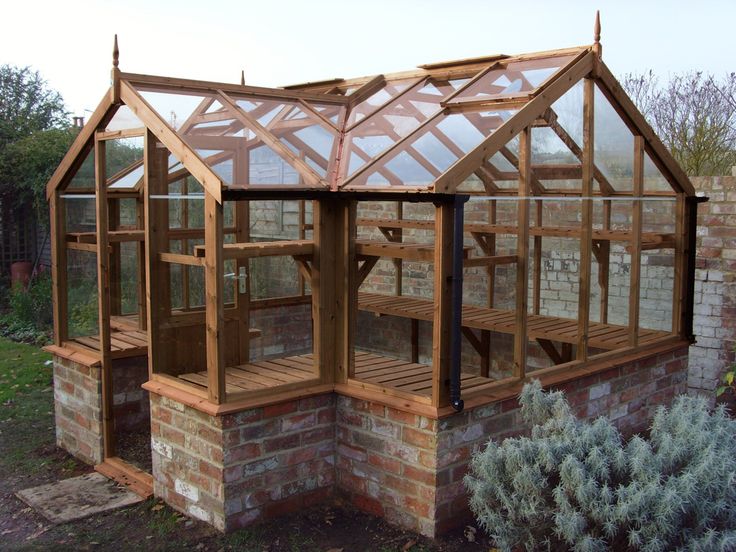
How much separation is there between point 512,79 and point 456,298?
1.98 m

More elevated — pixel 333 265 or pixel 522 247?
pixel 522 247

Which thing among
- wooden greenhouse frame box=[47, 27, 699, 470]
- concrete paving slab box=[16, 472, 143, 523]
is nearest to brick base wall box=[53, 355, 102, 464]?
wooden greenhouse frame box=[47, 27, 699, 470]

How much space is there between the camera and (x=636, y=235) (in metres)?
6.34

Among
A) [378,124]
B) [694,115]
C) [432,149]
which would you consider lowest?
[432,149]

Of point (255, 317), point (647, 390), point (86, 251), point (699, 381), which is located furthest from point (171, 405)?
point (699, 381)

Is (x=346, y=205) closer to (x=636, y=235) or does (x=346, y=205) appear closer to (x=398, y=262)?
(x=636, y=235)

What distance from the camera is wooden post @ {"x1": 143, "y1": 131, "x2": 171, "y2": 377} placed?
540 cm

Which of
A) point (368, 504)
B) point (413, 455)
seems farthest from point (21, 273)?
point (413, 455)

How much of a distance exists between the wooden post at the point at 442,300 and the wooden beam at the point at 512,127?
18cm

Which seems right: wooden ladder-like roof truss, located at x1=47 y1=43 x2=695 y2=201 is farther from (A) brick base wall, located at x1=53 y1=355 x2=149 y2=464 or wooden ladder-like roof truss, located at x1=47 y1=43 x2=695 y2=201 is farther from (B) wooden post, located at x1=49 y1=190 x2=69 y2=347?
(A) brick base wall, located at x1=53 y1=355 x2=149 y2=464

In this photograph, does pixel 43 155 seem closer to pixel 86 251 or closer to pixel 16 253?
pixel 16 253

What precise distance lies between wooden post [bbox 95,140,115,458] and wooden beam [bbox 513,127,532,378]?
3.04 metres

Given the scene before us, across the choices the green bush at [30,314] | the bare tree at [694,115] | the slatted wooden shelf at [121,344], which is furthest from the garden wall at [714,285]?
the green bush at [30,314]

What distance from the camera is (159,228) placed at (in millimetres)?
5477
